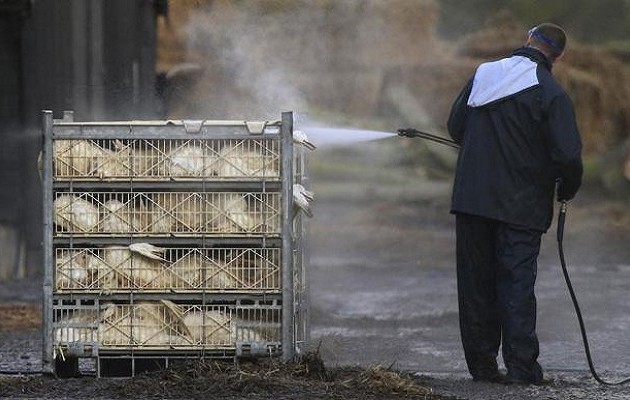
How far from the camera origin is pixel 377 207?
17531 millimetres

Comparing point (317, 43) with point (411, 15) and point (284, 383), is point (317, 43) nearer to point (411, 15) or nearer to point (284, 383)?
point (411, 15)

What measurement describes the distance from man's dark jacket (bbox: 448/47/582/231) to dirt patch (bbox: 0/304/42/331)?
3.86m

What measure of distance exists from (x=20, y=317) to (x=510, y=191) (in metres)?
4.60

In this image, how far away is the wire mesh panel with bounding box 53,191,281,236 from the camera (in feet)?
24.7

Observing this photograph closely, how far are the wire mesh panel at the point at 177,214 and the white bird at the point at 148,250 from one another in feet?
0.22

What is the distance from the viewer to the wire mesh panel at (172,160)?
24.7 feet

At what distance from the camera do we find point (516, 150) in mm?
A: 7891

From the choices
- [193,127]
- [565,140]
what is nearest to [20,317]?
[193,127]

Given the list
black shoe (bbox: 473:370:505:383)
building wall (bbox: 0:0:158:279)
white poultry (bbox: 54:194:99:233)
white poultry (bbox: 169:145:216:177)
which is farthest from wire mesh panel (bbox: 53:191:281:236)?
building wall (bbox: 0:0:158:279)

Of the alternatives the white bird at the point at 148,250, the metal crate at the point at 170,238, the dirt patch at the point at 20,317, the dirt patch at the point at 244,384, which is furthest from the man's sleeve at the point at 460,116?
the dirt patch at the point at 20,317

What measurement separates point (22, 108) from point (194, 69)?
8.40 feet

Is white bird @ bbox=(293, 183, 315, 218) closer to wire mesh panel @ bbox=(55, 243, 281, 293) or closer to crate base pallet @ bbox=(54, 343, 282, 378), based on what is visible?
wire mesh panel @ bbox=(55, 243, 281, 293)

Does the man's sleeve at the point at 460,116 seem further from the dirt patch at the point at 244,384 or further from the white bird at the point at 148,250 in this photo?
the white bird at the point at 148,250

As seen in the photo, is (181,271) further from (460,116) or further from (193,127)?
(460,116)
